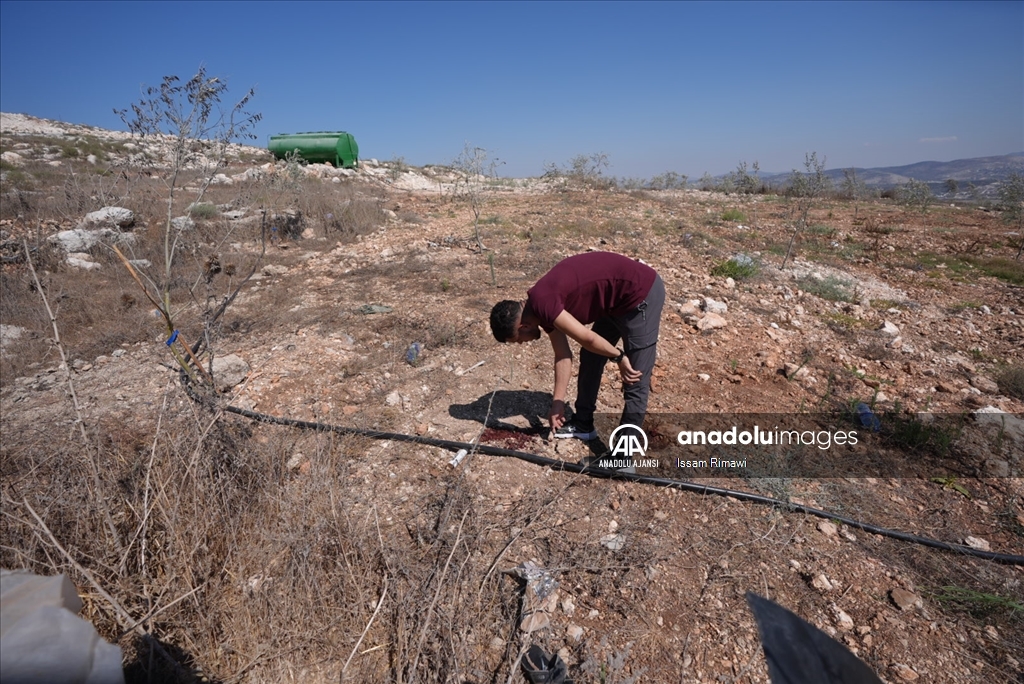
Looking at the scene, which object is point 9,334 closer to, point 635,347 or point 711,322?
point 635,347

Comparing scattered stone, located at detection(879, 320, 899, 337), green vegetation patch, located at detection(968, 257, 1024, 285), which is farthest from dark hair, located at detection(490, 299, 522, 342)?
green vegetation patch, located at detection(968, 257, 1024, 285)

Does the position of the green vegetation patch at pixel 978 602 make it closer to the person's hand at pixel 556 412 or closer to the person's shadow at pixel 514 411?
the person's shadow at pixel 514 411

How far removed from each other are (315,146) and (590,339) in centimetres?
1760

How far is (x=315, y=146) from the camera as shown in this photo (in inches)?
660

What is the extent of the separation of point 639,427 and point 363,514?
1504 millimetres

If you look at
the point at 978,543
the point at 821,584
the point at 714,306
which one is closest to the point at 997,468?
the point at 978,543

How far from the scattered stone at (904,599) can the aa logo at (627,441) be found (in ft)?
3.96

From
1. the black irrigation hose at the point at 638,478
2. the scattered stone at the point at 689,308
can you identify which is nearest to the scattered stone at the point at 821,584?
the black irrigation hose at the point at 638,478

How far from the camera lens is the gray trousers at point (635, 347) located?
2.40 m

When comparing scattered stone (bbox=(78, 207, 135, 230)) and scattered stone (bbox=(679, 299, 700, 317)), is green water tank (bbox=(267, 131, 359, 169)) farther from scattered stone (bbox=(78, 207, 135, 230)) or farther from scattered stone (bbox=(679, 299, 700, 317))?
scattered stone (bbox=(679, 299, 700, 317))

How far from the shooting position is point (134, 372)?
371 cm

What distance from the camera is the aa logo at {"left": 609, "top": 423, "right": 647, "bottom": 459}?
2.62 metres

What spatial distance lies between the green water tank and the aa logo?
1720cm

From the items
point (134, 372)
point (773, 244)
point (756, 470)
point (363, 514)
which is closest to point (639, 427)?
point (756, 470)
